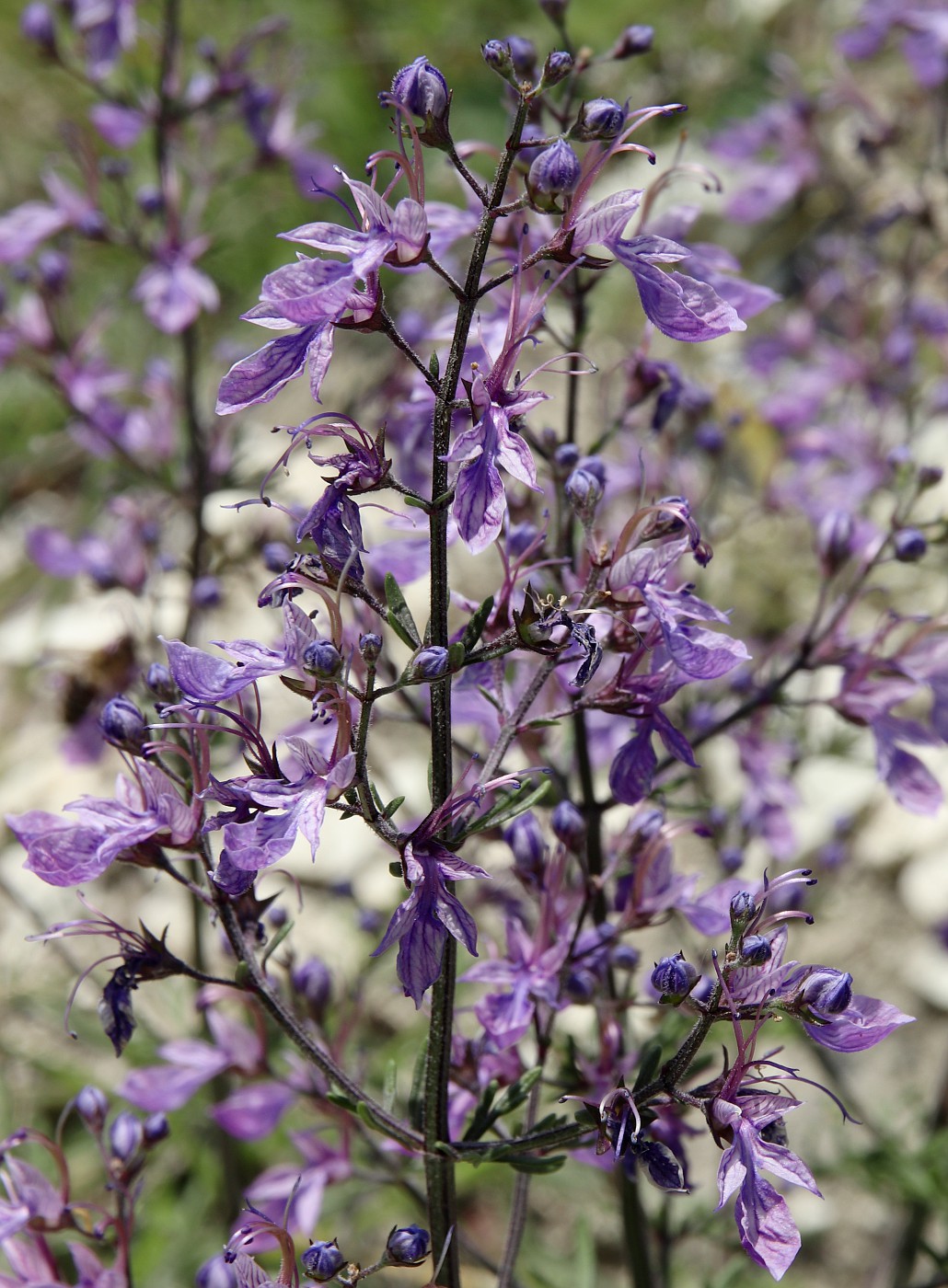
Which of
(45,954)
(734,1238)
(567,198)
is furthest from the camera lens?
(45,954)

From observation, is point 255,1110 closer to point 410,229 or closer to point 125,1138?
point 125,1138

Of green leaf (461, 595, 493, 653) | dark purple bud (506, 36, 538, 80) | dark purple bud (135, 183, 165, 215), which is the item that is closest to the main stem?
green leaf (461, 595, 493, 653)

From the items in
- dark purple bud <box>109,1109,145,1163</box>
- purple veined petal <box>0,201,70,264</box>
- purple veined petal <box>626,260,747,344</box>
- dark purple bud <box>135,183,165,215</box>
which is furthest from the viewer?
purple veined petal <box>0,201,70,264</box>

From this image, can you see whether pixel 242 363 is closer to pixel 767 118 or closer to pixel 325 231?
pixel 325 231

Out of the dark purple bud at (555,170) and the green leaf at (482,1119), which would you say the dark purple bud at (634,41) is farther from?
the green leaf at (482,1119)

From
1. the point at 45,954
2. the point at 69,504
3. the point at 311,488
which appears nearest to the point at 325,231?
the point at 45,954

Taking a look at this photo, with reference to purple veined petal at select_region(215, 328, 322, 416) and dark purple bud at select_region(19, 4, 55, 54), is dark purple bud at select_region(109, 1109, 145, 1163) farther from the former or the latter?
dark purple bud at select_region(19, 4, 55, 54)
